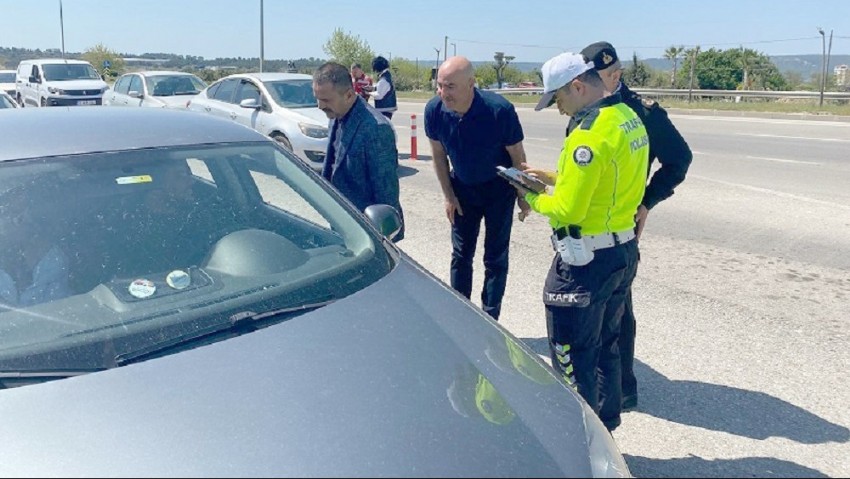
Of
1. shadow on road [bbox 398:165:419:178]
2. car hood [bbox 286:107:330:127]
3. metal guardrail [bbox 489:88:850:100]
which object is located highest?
metal guardrail [bbox 489:88:850:100]

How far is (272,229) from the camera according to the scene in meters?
3.14

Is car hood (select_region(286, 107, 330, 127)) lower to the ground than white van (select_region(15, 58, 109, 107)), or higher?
lower

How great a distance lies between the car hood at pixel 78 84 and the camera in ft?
73.9

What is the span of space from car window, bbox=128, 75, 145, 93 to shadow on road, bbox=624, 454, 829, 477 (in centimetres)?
1529

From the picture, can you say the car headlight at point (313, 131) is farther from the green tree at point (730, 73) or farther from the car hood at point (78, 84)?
the green tree at point (730, 73)

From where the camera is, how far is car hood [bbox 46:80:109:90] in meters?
22.5

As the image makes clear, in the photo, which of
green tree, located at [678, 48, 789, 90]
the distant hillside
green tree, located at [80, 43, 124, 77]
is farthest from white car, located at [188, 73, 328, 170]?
green tree, located at [80, 43, 124, 77]

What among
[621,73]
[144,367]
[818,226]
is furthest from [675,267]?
[144,367]

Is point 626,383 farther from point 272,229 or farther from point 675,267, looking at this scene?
point 675,267

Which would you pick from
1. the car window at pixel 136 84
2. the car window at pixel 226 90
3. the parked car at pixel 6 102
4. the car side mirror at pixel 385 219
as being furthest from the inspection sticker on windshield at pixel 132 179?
the car window at pixel 136 84

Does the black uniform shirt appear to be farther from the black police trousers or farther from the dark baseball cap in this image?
the black police trousers

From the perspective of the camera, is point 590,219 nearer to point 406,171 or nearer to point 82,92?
point 406,171

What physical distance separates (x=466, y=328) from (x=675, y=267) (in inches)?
170

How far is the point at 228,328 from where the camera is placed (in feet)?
7.89
